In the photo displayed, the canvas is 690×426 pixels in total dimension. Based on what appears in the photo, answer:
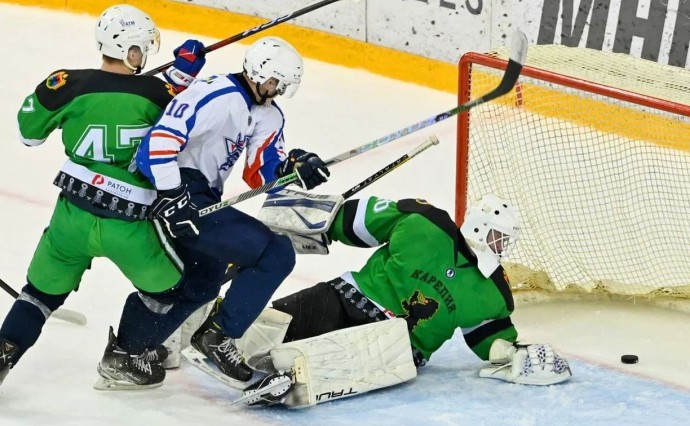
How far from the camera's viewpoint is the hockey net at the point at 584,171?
4.95m

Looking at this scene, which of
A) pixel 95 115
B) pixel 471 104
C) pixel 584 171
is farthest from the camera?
pixel 584 171

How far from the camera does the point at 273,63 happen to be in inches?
157

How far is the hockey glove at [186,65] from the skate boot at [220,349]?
0.66 metres

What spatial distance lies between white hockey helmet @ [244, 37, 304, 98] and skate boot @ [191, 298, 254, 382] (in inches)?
26.0

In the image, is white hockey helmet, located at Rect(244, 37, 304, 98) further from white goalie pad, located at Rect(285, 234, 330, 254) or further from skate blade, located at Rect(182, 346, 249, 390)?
skate blade, located at Rect(182, 346, 249, 390)

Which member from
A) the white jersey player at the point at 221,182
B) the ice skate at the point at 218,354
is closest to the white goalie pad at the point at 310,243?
the white jersey player at the point at 221,182

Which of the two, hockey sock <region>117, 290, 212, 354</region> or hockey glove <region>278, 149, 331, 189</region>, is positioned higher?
hockey glove <region>278, 149, 331, 189</region>

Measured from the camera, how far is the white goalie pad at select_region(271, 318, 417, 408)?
408cm

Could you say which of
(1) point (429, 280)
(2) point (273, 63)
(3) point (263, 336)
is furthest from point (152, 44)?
(1) point (429, 280)

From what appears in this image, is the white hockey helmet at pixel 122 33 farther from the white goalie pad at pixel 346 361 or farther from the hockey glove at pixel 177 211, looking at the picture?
the white goalie pad at pixel 346 361

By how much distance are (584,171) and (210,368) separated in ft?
5.71

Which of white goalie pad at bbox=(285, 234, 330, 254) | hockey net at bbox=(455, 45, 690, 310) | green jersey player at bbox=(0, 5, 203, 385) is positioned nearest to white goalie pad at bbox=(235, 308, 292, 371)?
white goalie pad at bbox=(285, 234, 330, 254)

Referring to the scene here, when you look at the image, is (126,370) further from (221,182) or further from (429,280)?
(429,280)

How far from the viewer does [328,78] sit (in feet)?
23.7
